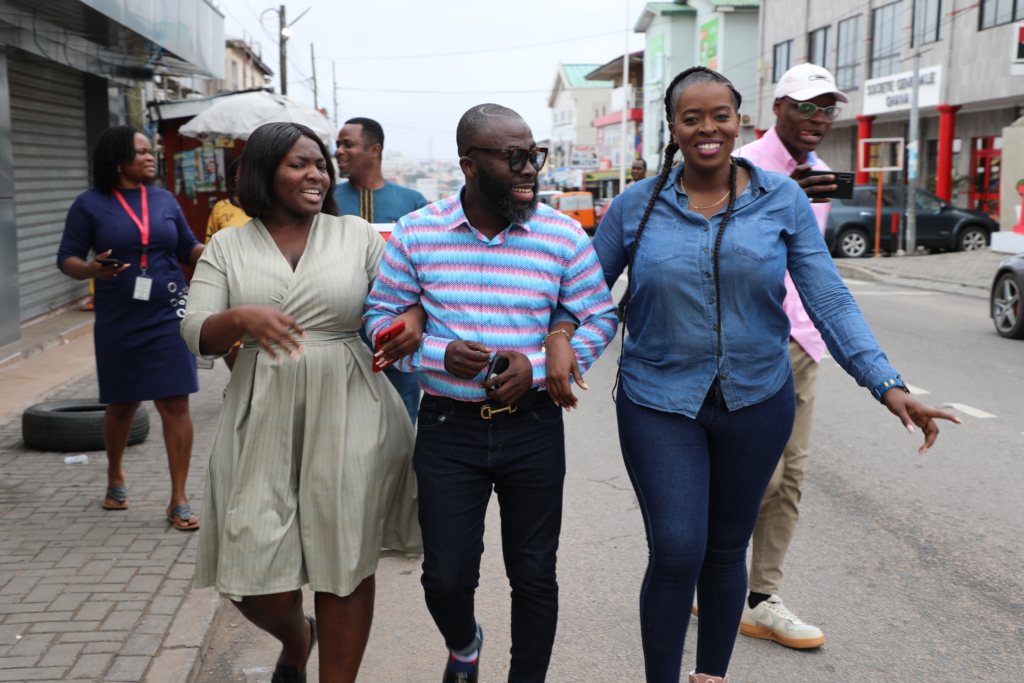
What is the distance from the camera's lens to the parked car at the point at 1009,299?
10555mm

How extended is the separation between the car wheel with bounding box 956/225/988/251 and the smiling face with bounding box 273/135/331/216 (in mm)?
22702

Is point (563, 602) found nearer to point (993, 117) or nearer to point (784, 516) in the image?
point (784, 516)

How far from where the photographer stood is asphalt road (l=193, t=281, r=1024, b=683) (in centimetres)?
355

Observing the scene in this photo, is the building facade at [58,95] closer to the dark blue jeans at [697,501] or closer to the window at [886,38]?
the dark blue jeans at [697,501]

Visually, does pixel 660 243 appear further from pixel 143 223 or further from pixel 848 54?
pixel 848 54

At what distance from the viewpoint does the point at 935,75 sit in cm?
2619

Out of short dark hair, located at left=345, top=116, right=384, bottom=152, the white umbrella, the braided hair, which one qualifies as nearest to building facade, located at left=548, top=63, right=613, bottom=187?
the white umbrella

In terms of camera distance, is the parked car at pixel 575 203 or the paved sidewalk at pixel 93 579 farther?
the parked car at pixel 575 203

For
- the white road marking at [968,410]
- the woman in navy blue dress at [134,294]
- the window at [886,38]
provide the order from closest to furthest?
the woman in navy blue dress at [134,294]
the white road marking at [968,410]
the window at [886,38]

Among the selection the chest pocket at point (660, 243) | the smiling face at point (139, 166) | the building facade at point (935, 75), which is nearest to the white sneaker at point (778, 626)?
the chest pocket at point (660, 243)

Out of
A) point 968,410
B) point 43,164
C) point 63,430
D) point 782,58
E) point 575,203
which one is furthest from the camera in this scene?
point 782,58

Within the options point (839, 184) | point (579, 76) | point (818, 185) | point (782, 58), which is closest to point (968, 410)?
point (839, 184)

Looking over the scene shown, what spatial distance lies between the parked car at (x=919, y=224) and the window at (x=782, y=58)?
51.4 feet

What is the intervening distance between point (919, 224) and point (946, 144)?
4407 millimetres
